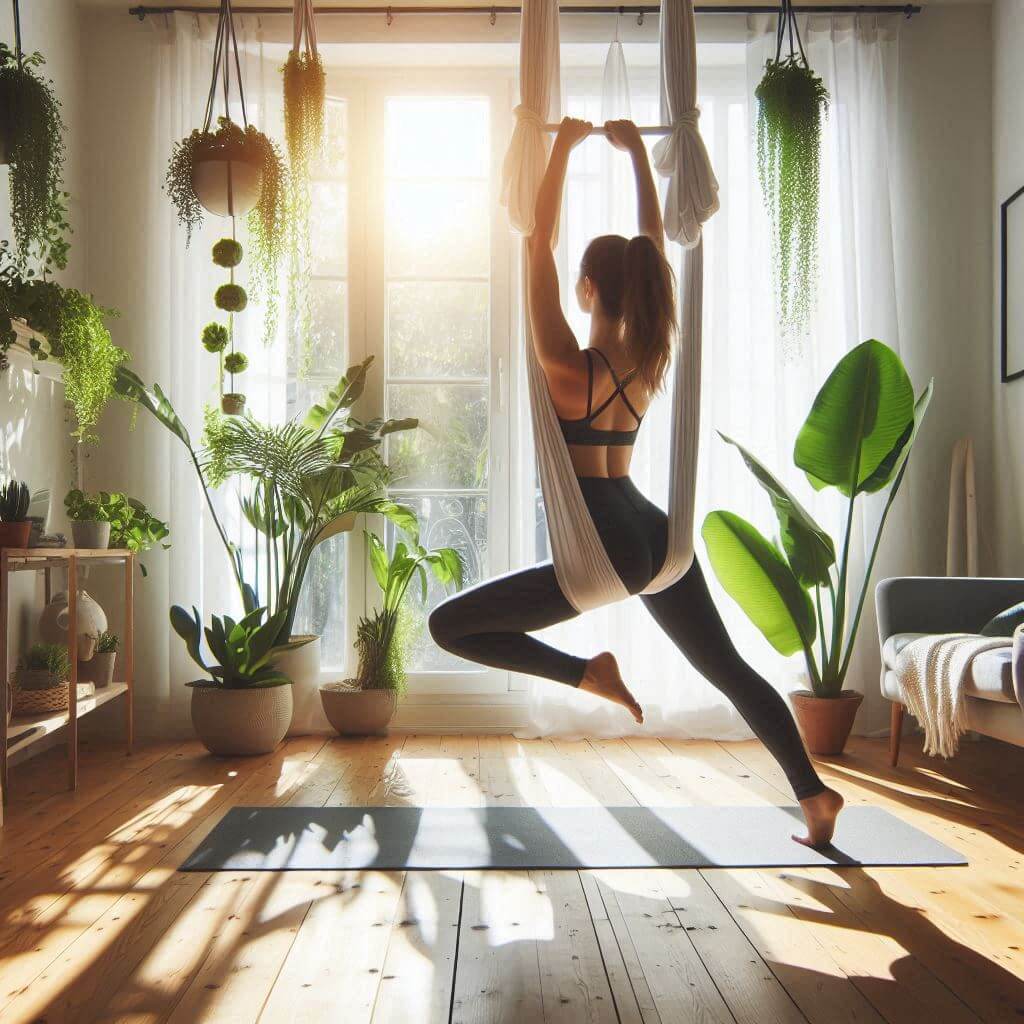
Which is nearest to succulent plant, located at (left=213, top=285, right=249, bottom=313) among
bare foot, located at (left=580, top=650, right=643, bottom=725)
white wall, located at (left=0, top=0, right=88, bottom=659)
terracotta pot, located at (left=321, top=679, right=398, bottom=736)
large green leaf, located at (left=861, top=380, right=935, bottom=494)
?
white wall, located at (left=0, top=0, right=88, bottom=659)

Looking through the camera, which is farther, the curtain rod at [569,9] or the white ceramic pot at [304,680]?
the curtain rod at [569,9]

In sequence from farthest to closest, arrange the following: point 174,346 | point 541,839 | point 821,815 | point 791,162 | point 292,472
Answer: point 174,346 < point 292,472 < point 791,162 < point 541,839 < point 821,815

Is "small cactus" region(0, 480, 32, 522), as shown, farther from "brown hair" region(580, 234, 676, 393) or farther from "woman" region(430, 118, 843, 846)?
"brown hair" region(580, 234, 676, 393)

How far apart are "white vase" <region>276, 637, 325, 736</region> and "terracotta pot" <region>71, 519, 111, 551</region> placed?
2.61ft

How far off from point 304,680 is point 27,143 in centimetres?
204

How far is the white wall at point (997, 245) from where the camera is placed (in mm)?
3729

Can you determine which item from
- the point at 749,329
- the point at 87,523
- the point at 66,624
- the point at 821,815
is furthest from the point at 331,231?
the point at 821,815

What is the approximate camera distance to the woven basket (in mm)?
2920

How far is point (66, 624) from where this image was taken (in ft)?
10.6

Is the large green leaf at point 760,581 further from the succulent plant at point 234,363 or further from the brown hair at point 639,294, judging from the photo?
the succulent plant at point 234,363

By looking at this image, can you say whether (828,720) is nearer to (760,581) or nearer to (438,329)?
(760,581)

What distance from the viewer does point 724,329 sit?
3.91 metres

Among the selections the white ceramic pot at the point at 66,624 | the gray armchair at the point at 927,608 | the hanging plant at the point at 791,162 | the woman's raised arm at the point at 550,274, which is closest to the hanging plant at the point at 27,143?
the white ceramic pot at the point at 66,624

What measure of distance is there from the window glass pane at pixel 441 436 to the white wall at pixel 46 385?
128 centimetres
